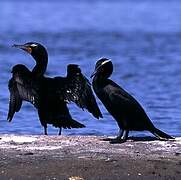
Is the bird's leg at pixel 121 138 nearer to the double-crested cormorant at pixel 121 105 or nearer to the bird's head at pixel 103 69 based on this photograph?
the double-crested cormorant at pixel 121 105

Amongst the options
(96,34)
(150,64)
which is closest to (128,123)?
(150,64)

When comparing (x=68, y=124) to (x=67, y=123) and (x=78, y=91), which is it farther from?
(x=78, y=91)

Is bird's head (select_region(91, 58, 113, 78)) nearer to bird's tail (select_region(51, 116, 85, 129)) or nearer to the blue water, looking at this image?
bird's tail (select_region(51, 116, 85, 129))

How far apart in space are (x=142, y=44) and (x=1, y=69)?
10.4 metres

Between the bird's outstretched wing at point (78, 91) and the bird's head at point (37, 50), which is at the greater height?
the bird's head at point (37, 50)

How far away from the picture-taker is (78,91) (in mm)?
12609

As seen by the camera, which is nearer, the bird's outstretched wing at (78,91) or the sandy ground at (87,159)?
the sandy ground at (87,159)

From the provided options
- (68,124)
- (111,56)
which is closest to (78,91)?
(68,124)

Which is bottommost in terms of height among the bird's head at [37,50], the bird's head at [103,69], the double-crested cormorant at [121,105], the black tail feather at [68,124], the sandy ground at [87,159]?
the sandy ground at [87,159]

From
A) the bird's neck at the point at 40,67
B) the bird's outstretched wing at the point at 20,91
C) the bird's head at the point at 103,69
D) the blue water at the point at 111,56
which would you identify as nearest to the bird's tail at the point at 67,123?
the bird's outstretched wing at the point at 20,91

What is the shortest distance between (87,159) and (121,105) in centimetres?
125

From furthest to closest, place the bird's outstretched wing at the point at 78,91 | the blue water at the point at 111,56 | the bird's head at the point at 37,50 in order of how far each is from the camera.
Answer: the blue water at the point at 111,56
the bird's head at the point at 37,50
the bird's outstretched wing at the point at 78,91

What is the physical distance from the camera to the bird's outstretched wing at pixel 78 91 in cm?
1262

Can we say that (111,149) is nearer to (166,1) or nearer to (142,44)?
(142,44)
